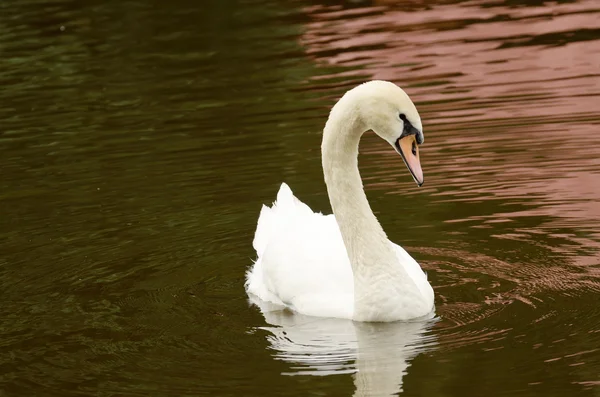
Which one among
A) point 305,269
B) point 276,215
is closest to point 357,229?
point 305,269

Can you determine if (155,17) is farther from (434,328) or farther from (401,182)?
(434,328)

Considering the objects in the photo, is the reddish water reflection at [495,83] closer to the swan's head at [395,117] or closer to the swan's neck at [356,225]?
the swan's neck at [356,225]

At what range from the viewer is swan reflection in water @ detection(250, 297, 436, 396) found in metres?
6.80

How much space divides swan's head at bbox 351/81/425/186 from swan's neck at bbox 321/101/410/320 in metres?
0.13

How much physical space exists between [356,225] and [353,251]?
0.54 feet

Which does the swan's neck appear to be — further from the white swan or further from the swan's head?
the swan's head

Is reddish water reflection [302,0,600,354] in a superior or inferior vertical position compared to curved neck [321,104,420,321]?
inferior

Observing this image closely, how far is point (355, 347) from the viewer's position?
23.9 feet

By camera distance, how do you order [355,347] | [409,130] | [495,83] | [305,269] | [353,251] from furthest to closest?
[495,83] → [305,269] → [353,251] → [409,130] → [355,347]

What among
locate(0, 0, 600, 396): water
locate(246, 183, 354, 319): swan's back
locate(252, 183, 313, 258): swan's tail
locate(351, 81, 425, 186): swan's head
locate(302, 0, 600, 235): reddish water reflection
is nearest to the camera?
locate(0, 0, 600, 396): water

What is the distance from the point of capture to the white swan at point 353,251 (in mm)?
7418

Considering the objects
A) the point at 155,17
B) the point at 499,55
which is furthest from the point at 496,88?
the point at 155,17

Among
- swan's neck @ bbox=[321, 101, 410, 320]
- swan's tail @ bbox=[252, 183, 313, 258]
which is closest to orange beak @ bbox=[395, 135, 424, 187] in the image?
swan's neck @ bbox=[321, 101, 410, 320]

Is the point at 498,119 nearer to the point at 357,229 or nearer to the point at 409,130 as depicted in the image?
the point at 357,229
